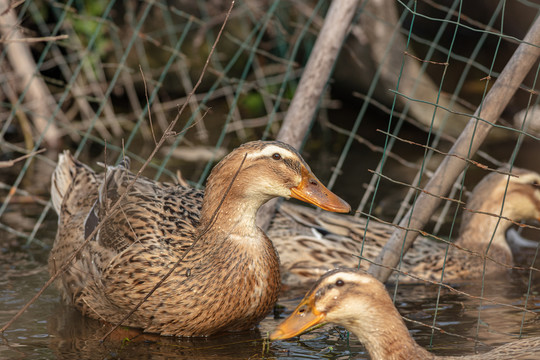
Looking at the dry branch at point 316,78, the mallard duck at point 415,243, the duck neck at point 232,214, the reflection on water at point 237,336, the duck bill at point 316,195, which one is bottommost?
the reflection on water at point 237,336

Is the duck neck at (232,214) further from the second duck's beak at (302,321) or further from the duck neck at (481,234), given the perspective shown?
the duck neck at (481,234)

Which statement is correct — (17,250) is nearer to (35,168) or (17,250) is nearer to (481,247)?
(35,168)

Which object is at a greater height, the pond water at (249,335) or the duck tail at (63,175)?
the duck tail at (63,175)

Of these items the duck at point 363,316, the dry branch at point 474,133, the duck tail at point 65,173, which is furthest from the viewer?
the duck tail at point 65,173

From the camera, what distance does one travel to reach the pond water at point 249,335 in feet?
15.9

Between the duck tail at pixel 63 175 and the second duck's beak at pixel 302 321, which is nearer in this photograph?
the second duck's beak at pixel 302 321

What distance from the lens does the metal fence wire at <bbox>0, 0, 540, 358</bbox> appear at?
22.8ft

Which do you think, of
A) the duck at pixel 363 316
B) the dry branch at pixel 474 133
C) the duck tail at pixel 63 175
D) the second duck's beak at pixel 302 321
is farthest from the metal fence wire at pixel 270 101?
the second duck's beak at pixel 302 321

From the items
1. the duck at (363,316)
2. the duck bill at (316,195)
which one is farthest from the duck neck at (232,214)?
the duck at (363,316)

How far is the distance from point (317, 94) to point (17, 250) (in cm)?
289

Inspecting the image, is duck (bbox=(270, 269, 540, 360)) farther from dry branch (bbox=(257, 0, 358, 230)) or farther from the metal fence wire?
dry branch (bbox=(257, 0, 358, 230))

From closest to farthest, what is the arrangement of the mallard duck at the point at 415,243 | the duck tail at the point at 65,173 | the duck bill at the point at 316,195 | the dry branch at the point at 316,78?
1. the duck bill at the point at 316,195
2. the dry branch at the point at 316,78
3. the duck tail at the point at 65,173
4. the mallard duck at the point at 415,243

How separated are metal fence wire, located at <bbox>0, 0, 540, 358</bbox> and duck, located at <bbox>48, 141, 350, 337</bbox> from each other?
1371mm

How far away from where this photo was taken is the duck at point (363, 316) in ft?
12.6
